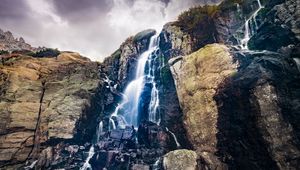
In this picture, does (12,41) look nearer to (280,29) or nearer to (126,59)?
(126,59)

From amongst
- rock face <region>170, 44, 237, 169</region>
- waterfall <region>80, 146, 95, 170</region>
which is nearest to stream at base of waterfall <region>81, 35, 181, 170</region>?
waterfall <region>80, 146, 95, 170</region>

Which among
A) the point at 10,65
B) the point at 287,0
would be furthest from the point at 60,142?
the point at 287,0

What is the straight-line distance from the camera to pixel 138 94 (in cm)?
4044

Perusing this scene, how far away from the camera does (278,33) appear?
27.9 metres

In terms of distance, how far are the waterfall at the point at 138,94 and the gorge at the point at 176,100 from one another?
0.20m

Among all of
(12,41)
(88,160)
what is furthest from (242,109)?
(12,41)

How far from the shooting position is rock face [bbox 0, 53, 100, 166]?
3300 cm

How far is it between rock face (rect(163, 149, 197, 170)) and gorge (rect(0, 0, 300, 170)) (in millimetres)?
74

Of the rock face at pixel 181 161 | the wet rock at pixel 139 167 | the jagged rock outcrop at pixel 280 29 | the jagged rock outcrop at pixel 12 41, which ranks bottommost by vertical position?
the wet rock at pixel 139 167

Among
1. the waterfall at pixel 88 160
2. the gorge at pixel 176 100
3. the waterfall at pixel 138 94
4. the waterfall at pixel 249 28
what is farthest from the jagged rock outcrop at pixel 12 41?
the waterfall at pixel 249 28

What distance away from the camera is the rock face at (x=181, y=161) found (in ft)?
68.6

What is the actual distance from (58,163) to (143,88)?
599 inches

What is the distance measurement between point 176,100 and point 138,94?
11.3 meters

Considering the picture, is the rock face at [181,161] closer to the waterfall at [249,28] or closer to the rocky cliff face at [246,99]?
the rocky cliff face at [246,99]
